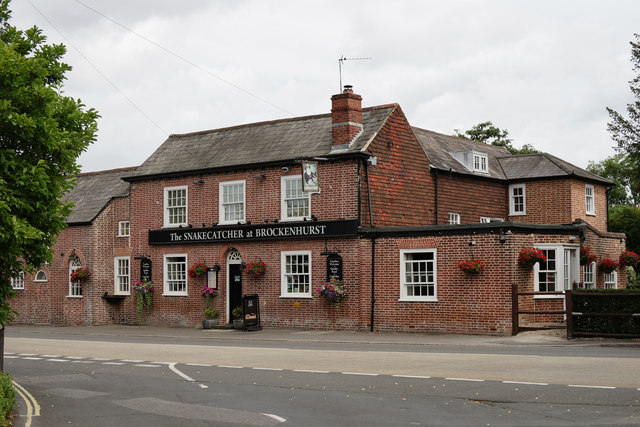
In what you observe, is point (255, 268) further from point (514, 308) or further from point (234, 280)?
point (514, 308)

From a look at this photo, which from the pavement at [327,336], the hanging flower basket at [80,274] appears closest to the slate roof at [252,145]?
the hanging flower basket at [80,274]

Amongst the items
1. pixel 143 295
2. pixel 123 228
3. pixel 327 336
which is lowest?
pixel 327 336

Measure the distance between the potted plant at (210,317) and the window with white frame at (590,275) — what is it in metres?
14.5

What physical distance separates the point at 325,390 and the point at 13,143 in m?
6.43

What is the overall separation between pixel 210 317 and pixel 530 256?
13.6 m

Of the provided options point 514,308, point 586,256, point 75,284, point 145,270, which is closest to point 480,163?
point 586,256

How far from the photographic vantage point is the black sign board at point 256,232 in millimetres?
29703

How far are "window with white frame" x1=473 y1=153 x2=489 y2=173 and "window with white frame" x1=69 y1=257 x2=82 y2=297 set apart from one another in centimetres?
1882

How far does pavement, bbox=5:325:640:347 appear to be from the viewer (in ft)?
76.1

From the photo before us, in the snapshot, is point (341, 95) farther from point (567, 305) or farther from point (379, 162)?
point (567, 305)

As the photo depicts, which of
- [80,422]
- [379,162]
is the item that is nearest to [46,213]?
[80,422]

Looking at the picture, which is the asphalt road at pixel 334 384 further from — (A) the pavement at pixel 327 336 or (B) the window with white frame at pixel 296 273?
(B) the window with white frame at pixel 296 273

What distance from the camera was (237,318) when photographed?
3222 cm

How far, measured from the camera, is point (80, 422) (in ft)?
37.5
